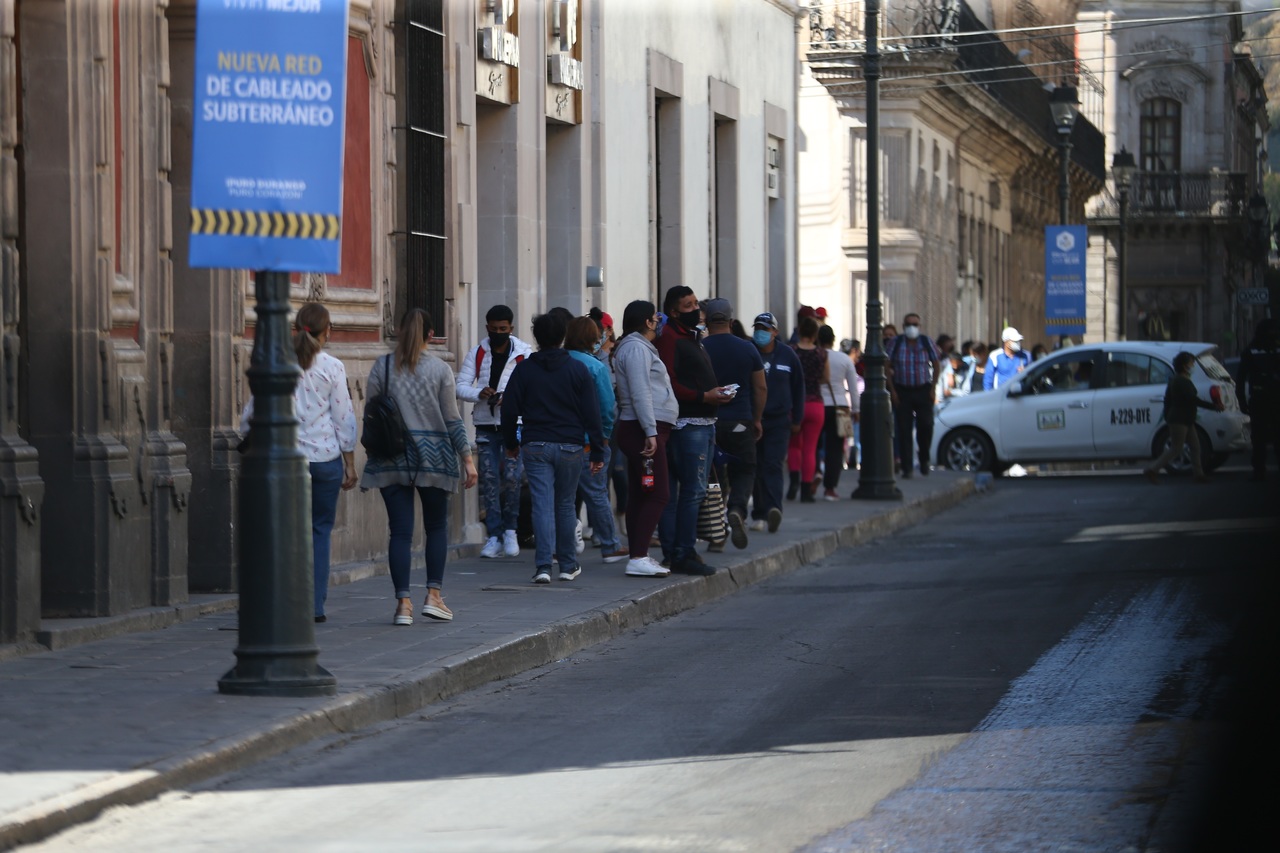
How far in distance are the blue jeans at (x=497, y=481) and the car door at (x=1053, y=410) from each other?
13749mm

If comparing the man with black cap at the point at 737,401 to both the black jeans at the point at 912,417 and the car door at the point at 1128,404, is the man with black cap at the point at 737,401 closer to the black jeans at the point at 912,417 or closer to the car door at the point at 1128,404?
the black jeans at the point at 912,417

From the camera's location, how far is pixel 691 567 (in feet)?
Answer: 49.1

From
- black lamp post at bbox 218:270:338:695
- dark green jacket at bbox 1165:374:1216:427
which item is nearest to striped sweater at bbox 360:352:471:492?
black lamp post at bbox 218:270:338:695

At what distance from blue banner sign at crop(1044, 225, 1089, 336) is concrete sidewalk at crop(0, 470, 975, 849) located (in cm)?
1965

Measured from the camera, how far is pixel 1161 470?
2803 cm

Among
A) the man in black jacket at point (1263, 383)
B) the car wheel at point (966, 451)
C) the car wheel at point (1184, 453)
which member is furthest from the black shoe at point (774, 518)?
the car wheel at point (966, 451)

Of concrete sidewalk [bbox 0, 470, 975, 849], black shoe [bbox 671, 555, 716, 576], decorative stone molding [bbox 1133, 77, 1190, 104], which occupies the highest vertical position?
decorative stone molding [bbox 1133, 77, 1190, 104]

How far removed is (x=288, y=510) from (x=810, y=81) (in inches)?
1073

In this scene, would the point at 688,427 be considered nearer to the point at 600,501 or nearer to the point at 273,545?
the point at 600,501

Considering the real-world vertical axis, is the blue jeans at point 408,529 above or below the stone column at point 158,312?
below

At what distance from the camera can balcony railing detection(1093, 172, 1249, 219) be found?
75.6 metres

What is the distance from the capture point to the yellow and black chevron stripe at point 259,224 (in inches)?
366

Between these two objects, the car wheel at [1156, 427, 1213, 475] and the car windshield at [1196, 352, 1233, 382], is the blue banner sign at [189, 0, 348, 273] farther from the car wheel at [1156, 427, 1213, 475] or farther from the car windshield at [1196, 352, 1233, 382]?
the car wheel at [1156, 427, 1213, 475]

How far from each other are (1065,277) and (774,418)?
17626 mm
